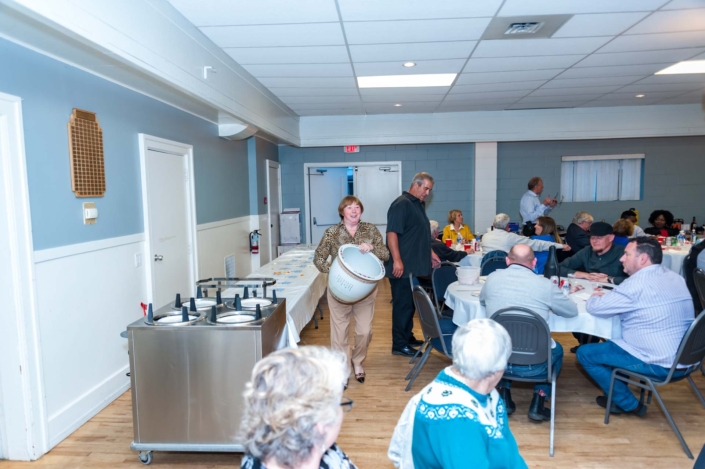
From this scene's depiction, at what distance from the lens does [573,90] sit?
229 inches

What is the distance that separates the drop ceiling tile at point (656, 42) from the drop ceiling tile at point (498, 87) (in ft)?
4.10

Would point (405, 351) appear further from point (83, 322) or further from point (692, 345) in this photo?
point (83, 322)

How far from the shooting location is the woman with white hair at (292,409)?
1.01m

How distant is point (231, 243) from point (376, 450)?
3.88 m

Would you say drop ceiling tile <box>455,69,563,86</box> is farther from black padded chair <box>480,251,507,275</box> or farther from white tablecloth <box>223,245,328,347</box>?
white tablecloth <box>223,245,328,347</box>

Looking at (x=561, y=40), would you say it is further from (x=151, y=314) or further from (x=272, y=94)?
(x=151, y=314)

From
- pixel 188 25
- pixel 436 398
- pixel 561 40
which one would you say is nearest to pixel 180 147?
pixel 188 25

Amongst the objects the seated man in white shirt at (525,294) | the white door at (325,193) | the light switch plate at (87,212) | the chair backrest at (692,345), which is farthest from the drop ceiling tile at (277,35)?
the white door at (325,193)

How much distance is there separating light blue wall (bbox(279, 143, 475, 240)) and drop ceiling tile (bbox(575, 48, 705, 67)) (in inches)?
135

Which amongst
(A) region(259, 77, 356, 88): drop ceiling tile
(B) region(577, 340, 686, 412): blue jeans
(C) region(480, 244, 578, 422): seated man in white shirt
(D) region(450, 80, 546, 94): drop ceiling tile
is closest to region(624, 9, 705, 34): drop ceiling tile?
(D) region(450, 80, 546, 94): drop ceiling tile

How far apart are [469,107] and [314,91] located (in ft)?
8.58

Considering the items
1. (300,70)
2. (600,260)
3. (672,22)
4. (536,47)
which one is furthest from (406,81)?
(600,260)

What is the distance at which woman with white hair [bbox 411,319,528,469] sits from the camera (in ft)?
4.47

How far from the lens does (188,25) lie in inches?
129
